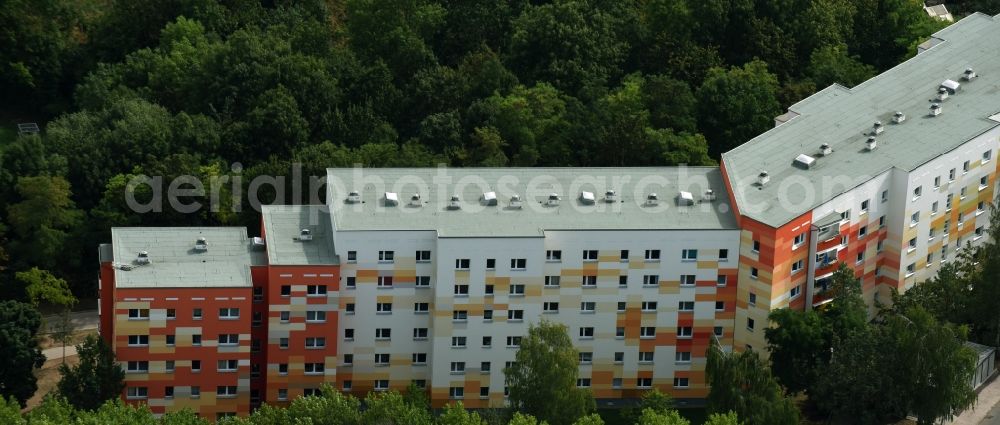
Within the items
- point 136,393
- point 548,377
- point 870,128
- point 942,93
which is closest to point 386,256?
point 548,377

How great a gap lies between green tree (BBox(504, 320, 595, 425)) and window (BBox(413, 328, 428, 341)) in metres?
8.64

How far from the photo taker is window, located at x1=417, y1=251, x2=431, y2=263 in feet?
475

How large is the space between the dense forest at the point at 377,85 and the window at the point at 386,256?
75.8ft

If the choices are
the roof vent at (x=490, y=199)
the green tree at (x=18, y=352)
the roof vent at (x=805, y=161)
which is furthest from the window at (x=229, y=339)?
the roof vent at (x=805, y=161)

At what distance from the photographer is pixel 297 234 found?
148 m

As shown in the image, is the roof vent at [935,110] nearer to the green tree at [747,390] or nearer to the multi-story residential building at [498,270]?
the multi-story residential building at [498,270]

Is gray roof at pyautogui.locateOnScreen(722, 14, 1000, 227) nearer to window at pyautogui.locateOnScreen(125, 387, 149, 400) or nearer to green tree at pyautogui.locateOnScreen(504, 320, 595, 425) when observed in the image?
green tree at pyautogui.locateOnScreen(504, 320, 595, 425)

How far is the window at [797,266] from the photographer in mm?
147250

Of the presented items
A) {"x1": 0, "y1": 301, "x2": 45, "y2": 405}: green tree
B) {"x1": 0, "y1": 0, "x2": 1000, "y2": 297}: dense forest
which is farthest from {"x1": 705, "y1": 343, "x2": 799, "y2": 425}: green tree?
{"x1": 0, "y1": 301, "x2": 45, "y2": 405}: green tree

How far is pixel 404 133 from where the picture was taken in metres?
181

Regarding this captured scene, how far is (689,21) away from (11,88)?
194ft

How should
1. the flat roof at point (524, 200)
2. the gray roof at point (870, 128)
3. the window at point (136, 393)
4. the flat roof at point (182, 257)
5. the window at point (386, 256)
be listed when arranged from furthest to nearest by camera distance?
the gray roof at point (870, 128)
the flat roof at point (524, 200)
the window at point (386, 256)
the window at point (136, 393)
the flat roof at point (182, 257)

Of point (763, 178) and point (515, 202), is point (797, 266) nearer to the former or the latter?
point (763, 178)

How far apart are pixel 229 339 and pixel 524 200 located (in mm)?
21711
